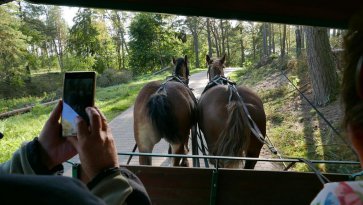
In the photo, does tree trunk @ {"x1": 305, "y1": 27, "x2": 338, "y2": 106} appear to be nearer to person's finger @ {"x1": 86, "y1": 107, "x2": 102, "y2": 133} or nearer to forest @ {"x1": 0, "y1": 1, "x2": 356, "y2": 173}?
forest @ {"x1": 0, "y1": 1, "x2": 356, "y2": 173}

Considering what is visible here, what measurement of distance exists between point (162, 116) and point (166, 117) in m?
0.05

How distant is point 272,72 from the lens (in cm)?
1389

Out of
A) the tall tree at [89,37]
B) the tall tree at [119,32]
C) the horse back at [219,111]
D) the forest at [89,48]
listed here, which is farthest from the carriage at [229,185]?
the tall tree at [119,32]

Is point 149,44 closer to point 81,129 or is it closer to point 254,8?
point 254,8

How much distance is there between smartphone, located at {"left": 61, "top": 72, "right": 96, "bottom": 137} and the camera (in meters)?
1.06

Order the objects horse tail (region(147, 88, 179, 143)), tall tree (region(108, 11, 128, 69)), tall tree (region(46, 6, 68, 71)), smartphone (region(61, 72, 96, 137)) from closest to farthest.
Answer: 1. smartphone (region(61, 72, 96, 137))
2. horse tail (region(147, 88, 179, 143))
3. tall tree (region(46, 6, 68, 71))
4. tall tree (region(108, 11, 128, 69))

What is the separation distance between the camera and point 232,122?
3646mm

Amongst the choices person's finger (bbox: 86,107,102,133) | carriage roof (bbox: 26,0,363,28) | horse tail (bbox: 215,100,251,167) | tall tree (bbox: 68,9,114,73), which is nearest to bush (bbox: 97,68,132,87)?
tall tree (bbox: 68,9,114,73)

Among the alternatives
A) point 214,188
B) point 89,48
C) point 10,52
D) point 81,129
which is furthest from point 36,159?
point 89,48

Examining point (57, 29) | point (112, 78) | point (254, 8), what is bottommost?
point (112, 78)

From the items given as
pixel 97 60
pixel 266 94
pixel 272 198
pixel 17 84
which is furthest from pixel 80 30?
pixel 272 198

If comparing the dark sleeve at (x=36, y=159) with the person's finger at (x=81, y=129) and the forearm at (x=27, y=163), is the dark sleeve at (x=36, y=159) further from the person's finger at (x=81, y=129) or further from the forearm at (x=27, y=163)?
the person's finger at (x=81, y=129)

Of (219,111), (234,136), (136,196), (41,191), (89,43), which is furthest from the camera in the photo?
(89,43)

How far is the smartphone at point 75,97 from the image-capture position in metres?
1.06
